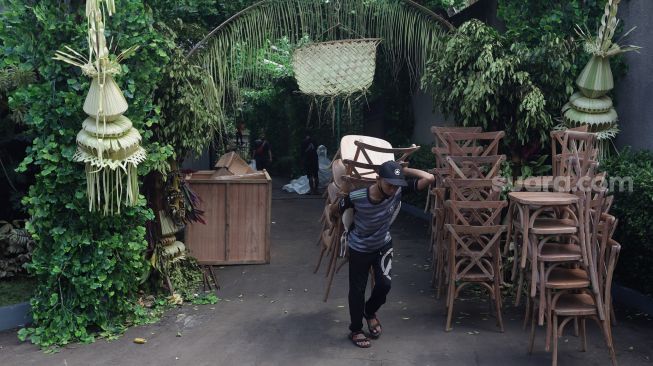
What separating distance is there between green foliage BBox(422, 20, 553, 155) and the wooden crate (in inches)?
107

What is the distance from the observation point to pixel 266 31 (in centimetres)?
793

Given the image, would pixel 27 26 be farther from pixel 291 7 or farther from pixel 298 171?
pixel 298 171

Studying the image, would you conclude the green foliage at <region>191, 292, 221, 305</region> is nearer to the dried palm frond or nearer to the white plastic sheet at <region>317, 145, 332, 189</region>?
the dried palm frond

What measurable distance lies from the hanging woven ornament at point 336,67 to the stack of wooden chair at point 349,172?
84.4 inches

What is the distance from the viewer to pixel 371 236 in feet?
16.5

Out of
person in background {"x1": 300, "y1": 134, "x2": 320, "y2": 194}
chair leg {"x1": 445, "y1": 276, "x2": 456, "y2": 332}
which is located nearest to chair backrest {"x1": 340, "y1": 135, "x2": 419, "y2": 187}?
chair leg {"x1": 445, "y1": 276, "x2": 456, "y2": 332}

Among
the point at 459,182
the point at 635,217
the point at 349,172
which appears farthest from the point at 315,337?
the point at 635,217

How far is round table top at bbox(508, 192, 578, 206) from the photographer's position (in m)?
4.50

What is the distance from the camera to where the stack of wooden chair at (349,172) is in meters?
5.17

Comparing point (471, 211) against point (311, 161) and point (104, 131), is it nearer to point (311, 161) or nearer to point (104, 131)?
point (104, 131)

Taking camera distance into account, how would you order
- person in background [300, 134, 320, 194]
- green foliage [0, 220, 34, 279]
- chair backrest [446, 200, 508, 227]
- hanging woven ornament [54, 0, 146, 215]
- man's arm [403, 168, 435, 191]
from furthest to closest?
person in background [300, 134, 320, 194] < green foliage [0, 220, 34, 279] < chair backrest [446, 200, 508, 227] < hanging woven ornament [54, 0, 146, 215] < man's arm [403, 168, 435, 191]

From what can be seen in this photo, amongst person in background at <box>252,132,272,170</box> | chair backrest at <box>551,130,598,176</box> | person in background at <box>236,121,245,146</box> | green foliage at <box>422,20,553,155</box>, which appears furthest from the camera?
person in background at <box>252,132,272,170</box>

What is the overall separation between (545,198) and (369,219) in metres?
1.36

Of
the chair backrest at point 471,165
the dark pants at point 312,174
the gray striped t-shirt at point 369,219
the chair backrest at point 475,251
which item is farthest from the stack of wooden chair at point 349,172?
the dark pants at point 312,174
